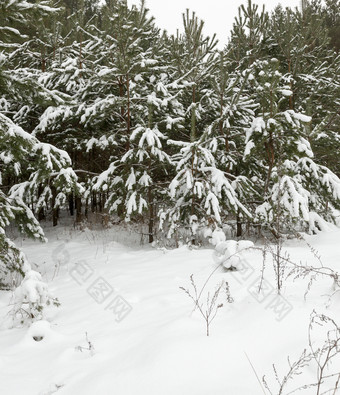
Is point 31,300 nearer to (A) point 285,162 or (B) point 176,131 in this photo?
(A) point 285,162

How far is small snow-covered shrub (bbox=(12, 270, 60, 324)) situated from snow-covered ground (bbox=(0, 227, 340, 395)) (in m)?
0.15

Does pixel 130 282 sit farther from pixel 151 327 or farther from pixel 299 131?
pixel 299 131

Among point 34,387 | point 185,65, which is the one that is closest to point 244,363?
point 34,387

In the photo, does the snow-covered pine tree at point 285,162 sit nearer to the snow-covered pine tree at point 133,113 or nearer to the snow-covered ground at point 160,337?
the snow-covered ground at point 160,337

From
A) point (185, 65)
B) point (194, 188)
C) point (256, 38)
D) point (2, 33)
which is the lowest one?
point (194, 188)

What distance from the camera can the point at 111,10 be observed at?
8664 mm

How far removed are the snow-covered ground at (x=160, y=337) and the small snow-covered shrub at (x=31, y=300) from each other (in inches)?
6.1

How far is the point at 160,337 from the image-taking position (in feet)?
8.77

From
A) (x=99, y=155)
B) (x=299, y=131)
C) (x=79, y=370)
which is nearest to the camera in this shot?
(x=79, y=370)

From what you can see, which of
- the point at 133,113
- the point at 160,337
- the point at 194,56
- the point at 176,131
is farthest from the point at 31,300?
the point at 194,56

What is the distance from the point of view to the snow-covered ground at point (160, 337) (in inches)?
85.0

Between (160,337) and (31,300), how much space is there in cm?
168

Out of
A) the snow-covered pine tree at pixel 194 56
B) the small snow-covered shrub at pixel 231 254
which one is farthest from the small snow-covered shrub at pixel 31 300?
the snow-covered pine tree at pixel 194 56

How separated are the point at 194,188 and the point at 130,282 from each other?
2.60m
